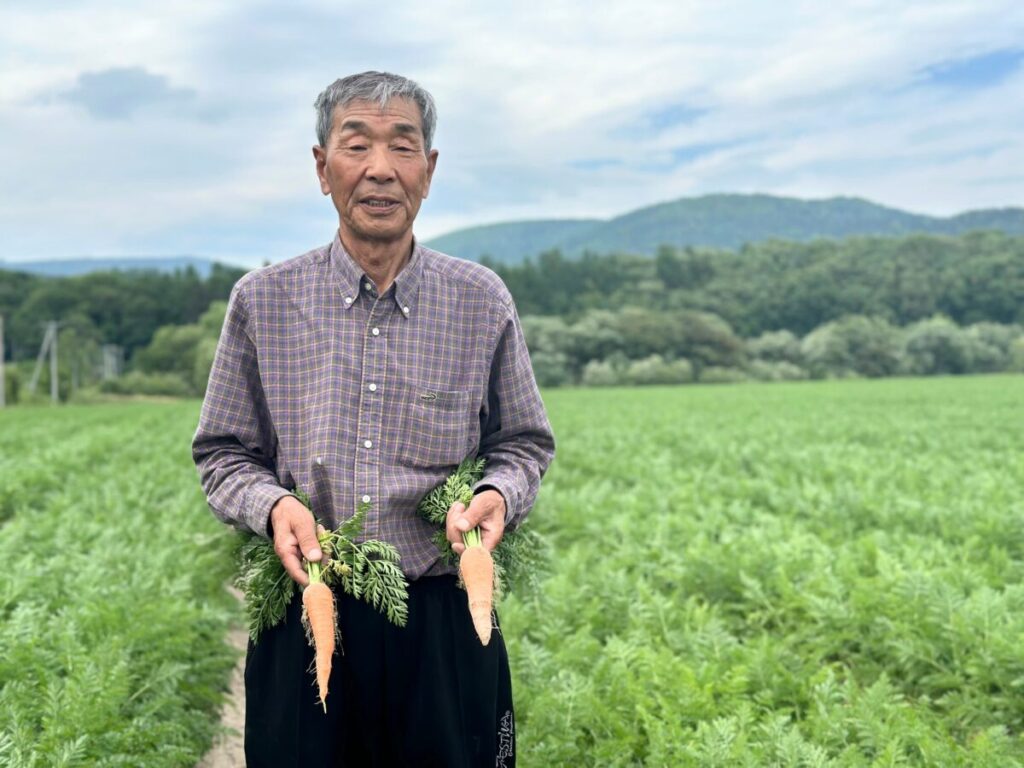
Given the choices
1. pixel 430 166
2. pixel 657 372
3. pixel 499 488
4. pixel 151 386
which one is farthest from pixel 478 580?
pixel 151 386

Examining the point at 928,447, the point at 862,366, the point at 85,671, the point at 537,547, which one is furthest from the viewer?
the point at 862,366

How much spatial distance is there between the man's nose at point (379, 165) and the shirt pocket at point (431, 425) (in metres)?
0.50

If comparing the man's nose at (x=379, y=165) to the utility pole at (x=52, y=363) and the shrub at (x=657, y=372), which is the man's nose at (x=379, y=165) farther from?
the shrub at (x=657, y=372)

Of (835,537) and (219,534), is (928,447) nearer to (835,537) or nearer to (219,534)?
(835,537)

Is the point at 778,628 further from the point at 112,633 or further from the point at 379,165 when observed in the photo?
the point at 379,165

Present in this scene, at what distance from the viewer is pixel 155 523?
9.73m

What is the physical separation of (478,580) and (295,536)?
429 millimetres

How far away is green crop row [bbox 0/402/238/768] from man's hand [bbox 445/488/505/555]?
1977 millimetres

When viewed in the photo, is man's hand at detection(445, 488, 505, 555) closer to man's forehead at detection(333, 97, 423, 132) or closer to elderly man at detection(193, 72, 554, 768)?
elderly man at detection(193, 72, 554, 768)

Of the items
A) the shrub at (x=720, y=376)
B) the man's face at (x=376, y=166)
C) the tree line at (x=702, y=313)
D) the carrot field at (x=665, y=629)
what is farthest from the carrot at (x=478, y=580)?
the shrub at (x=720, y=376)

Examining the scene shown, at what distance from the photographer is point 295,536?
2.41 meters

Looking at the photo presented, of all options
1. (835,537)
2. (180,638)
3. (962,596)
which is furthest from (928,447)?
(180,638)

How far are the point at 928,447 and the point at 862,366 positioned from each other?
6018 centimetres

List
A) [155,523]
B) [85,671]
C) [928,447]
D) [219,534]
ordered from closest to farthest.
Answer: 1. [85,671]
2. [219,534]
3. [155,523]
4. [928,447]
